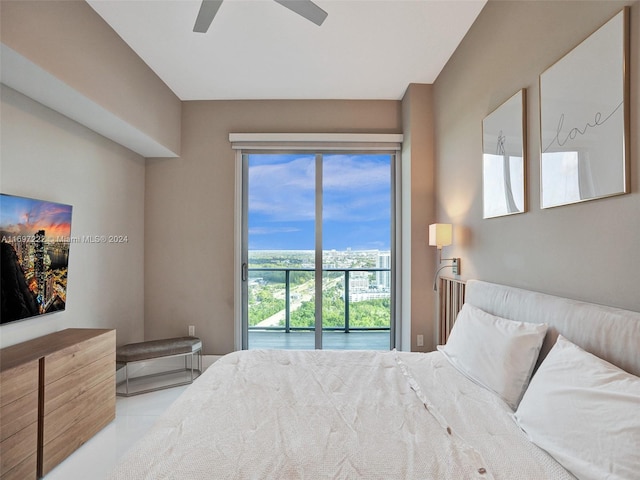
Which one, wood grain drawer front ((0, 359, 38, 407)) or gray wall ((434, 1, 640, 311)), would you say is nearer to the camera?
gray wall ((434, 1, 640, 311))

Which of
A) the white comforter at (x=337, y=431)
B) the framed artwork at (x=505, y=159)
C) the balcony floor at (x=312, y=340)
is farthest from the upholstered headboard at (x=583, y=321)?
the balcony floor at (x=312, y=340)

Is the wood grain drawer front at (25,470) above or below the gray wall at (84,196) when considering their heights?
below

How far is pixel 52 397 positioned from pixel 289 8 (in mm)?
2689

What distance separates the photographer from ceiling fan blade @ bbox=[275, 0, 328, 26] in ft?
5.76

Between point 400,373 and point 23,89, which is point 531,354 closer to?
point 400,373

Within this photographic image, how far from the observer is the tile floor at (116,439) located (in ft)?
6.26

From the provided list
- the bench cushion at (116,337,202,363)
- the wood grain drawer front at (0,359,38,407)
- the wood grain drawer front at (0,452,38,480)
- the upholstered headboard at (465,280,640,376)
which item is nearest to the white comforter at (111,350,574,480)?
the upholstered headboard at (465,280,640,376)

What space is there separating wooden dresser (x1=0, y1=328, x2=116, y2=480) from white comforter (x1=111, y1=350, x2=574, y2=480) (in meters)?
0.98

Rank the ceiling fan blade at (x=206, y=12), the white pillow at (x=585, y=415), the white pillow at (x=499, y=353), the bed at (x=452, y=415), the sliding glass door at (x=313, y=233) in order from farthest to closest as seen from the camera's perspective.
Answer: the sliding glass door at (x=313, y=233) → the ceiling fan blade at (x=206, y=12) → the white pillow at (x=499, y=353) → the bed at (x=452, y=415) → the white pillow at (x=585, y=415)

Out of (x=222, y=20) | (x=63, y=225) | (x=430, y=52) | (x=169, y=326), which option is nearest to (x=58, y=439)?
(x=63, y=225)

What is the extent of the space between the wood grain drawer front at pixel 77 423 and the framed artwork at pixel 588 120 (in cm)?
307

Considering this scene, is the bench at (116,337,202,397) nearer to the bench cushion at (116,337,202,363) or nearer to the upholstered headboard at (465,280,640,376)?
the bench cushion at (116,337,202,363)

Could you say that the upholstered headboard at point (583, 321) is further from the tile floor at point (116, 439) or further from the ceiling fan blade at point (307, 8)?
the tile floor at point (116, 439)

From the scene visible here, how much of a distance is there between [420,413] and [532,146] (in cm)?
151
